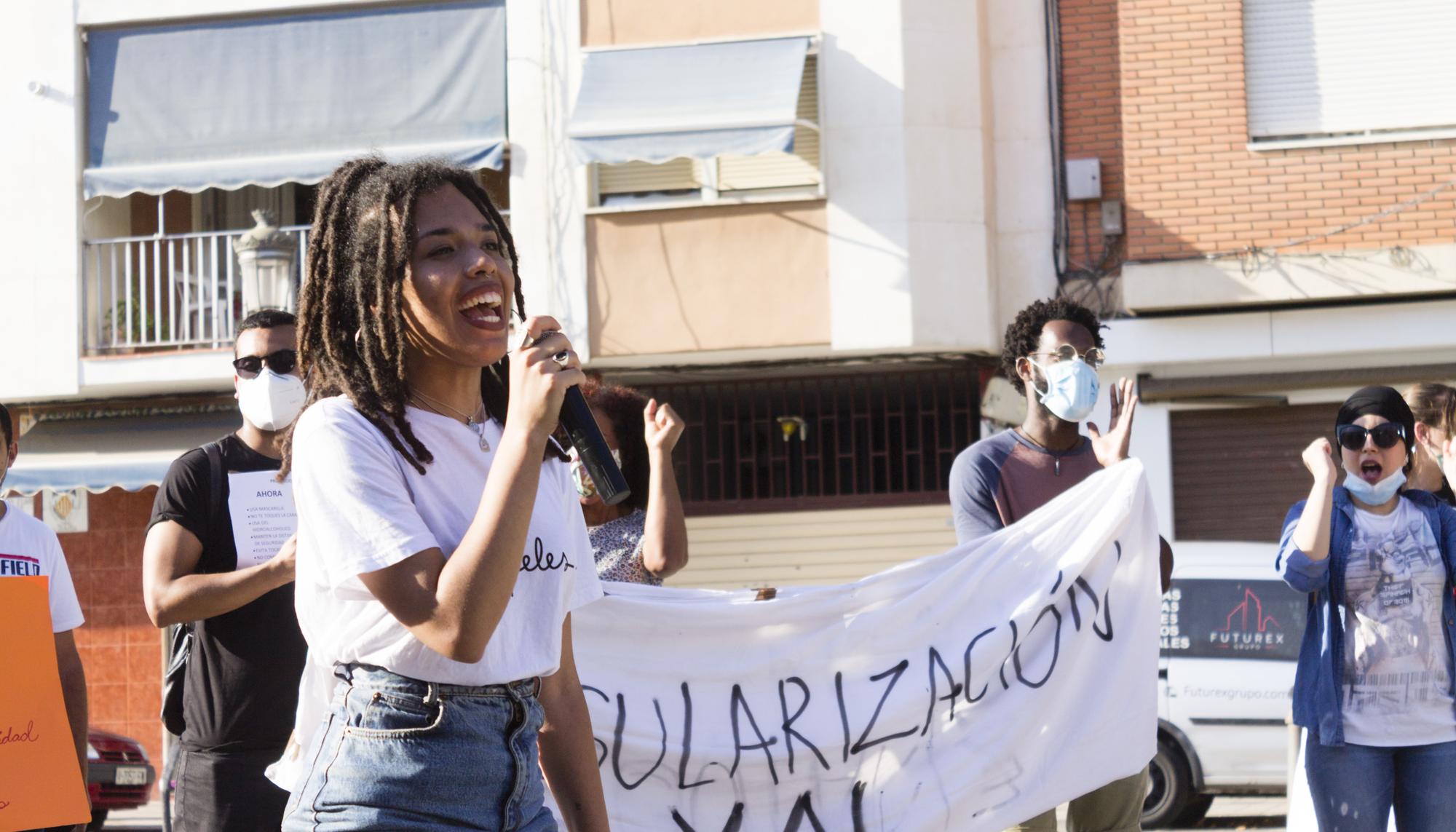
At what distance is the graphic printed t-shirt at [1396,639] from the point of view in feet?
17.8

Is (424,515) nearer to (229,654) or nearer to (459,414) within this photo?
(459,414)

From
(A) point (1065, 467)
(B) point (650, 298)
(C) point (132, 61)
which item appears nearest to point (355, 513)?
(A) point (1065, 467)

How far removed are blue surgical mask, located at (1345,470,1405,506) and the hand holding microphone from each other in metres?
3.59

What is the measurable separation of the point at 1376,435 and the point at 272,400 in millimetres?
3481

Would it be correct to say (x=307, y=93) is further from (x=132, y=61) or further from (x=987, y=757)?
(x=987, y=757)

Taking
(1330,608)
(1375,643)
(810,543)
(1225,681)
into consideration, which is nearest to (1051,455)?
(1330,608)

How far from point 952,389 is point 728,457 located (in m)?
2.24

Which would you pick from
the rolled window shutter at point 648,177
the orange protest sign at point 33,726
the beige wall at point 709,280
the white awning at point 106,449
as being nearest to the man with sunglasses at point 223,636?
the orange protest sign at point 33,726

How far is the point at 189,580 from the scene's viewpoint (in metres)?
4.40

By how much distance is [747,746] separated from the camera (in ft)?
18.6

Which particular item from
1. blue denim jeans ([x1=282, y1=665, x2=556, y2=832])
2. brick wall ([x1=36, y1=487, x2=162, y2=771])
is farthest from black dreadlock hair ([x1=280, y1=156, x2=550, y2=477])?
brick wall ([x1=36, y1=487, x2=162, y2=771])

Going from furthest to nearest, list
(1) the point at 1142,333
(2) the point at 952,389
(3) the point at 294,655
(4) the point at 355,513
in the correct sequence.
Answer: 1. (2) the point at 952,389
2. (1) the point at 1142,333
3. (3) the point at 294,655
4. (4) the point at 355,513

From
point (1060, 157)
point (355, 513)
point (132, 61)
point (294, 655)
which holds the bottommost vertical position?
point (294, 655)

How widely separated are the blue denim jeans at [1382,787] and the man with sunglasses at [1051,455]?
0.57m
